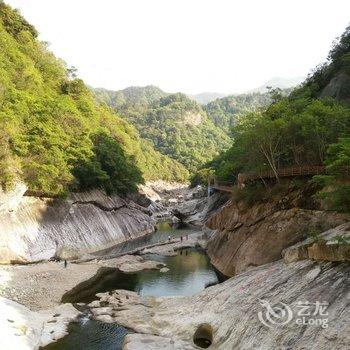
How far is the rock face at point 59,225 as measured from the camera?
42.9 metres

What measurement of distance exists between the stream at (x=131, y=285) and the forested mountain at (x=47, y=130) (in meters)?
13.6

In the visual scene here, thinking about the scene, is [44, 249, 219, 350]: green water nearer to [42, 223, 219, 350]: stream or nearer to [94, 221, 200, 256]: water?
[42, 223, 219, 350]: stream

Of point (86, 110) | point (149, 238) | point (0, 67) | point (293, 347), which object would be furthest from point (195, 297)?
point (86, 110)

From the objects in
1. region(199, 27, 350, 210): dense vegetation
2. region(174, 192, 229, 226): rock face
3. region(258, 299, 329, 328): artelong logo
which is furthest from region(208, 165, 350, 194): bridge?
region(174, 192, 229, 226): rock face

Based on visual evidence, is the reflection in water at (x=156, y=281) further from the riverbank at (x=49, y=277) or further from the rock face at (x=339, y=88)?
the rock face at (x=339, y=88)

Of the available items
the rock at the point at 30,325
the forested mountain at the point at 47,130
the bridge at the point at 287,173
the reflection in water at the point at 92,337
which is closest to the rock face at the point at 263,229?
the bridge at the point at 287,173

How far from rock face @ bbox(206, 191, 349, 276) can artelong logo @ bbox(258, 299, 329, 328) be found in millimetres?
10042

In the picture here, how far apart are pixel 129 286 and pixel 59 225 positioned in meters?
17.8

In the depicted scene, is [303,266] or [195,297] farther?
[195,297]

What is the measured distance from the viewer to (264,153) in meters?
41.2

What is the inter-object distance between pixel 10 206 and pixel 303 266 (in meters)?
34.4

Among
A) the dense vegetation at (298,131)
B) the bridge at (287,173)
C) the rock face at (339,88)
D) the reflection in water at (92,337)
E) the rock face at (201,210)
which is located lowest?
the rock face at (201,210)

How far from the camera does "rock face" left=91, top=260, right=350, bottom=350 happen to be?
1744 cm

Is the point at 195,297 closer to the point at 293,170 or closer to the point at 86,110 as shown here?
the point at 293,170
